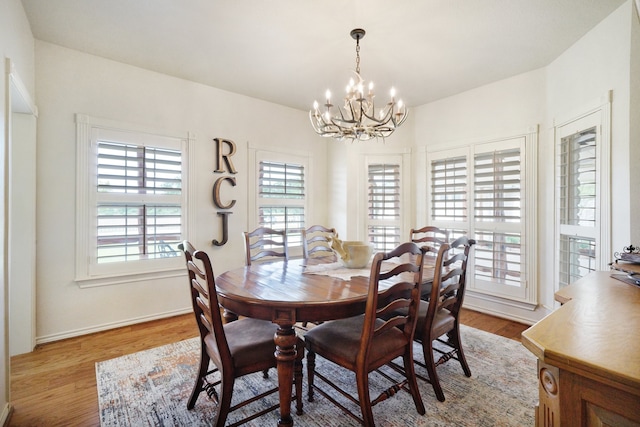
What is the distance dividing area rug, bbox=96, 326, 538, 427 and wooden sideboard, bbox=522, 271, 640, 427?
116cm

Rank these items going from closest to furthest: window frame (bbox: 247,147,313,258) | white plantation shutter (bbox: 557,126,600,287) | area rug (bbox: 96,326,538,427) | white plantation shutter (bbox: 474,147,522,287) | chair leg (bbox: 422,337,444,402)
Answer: area rug (bbox: 96,326,538,427), chair leg (bbox: 422,337,444,402), white plantation shutter (bbox: 557,126,600,287), white plantation shutter (bbox: 474,147,522,287), window frame (bbox: 247,147,313,258)

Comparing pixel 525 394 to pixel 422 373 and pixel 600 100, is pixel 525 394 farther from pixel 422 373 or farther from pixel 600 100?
pixel 600 100

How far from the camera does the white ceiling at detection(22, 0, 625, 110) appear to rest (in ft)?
7.30

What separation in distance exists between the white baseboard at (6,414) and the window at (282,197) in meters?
2.64

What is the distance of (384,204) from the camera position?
14.2ft

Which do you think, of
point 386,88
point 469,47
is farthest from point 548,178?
point 386,88

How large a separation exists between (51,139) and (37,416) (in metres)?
2.22

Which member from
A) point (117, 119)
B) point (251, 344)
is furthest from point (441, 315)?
point (117, 119)

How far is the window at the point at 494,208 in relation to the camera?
3275 mm

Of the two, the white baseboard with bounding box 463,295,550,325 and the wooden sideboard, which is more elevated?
the wooden sideboard

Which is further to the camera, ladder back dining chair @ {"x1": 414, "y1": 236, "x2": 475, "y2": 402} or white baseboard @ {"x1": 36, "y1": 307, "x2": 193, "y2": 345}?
white baseboard @ {"x1": 36, "y1": 307, "x2": 193, "y2": 345}

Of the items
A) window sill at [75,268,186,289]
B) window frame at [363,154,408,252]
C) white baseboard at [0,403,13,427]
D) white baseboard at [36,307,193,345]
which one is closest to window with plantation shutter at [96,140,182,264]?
window sill at [75,268,186,289]

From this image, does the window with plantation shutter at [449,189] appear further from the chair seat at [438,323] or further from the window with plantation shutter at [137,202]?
the window with plantation shutter at [137,202]

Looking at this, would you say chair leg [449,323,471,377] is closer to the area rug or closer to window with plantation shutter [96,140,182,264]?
the area rug
